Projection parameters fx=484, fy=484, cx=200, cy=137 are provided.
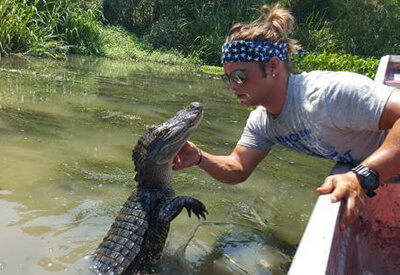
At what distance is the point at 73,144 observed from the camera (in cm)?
505

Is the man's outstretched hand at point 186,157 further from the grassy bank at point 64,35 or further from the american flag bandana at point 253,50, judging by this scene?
the grassy bank at point 64,35

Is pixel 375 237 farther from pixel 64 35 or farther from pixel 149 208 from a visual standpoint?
pixel 64 35

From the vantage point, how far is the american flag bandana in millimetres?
2879

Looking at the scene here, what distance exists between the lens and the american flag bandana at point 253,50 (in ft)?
9.45

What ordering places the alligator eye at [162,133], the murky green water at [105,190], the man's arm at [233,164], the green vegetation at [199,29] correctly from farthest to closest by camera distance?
the green vegetation at [199,29], the man's arm at [233,164], the alligator eye at [162,133], the murky green water at [105,190]

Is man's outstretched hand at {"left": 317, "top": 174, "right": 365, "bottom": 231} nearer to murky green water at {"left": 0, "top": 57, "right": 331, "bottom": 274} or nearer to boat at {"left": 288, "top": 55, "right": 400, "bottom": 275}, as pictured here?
boat at {"left": 288, "top": 55, "right": 400, "bottom": 275}

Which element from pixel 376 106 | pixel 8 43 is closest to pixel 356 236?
pixel 376 106

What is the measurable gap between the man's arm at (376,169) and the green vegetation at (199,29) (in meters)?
11.2

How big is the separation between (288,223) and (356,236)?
968 mm

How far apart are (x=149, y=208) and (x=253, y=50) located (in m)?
1.22

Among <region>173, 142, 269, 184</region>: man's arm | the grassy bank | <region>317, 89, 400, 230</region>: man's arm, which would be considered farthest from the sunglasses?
the grassy bank

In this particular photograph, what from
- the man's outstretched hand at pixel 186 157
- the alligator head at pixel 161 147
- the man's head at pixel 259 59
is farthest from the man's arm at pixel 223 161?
the man's head at pixel 259 59

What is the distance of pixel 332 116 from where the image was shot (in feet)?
9.00

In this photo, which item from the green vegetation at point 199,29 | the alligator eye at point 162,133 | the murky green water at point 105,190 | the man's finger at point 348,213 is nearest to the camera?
the man's finger at point 348,213
